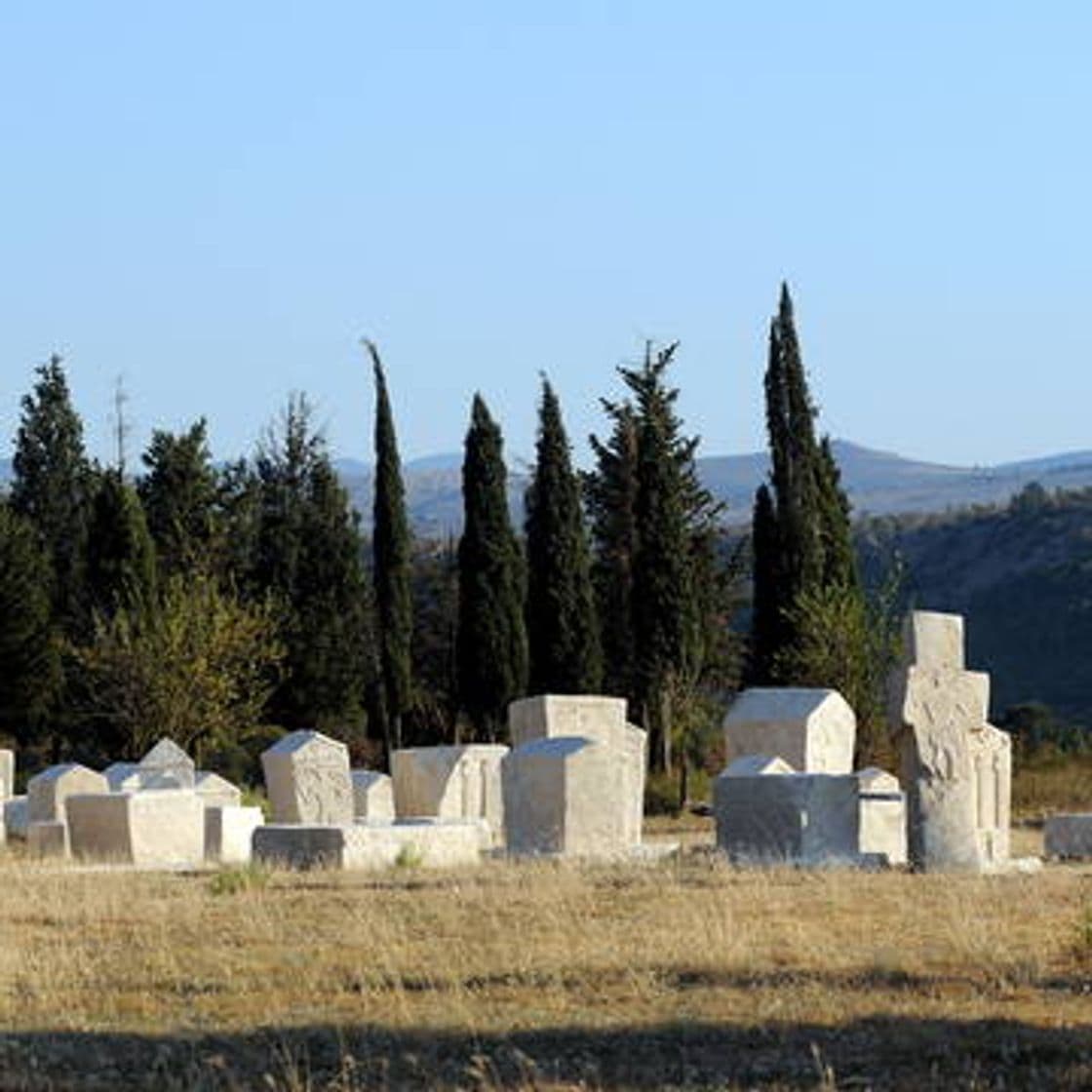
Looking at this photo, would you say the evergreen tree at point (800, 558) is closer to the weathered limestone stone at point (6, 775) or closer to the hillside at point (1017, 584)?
the weathered limestone stone at point (6, 775)

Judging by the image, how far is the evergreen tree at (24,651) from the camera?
49.8m

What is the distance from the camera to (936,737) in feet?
72.2

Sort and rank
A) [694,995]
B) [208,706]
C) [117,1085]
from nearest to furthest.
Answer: [117,1085] → [694,995] → [208,706]

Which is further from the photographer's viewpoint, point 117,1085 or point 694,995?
point 694,995

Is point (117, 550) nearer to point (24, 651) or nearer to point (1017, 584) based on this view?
point (24, 651)

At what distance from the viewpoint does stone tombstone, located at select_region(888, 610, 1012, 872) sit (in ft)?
71.9

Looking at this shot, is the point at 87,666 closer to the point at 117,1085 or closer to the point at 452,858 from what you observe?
the point at 452,858

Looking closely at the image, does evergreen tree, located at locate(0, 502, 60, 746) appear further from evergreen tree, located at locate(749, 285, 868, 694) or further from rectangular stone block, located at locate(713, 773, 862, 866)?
rectangular stone block, located at locate(713, 773, 862, 866)

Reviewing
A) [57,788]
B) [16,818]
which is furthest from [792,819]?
[16,818]

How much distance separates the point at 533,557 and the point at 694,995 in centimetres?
3518

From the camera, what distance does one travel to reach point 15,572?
50438 millimetres

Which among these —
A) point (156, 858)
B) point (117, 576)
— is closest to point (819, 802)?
point (156, 858)

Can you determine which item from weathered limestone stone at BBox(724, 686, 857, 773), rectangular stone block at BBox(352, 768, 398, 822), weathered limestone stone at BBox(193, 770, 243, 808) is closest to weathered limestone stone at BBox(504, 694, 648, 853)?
weathered limestone stone at BBox(724, 686, 857, 773)

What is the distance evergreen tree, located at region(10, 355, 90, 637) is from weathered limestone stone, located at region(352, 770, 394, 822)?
67.6 feet
